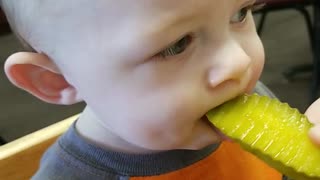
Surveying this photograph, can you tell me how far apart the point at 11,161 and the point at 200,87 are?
42 centimetres

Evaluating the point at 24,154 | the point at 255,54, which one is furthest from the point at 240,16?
the point at 24,154

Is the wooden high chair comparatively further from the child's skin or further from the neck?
the child's skin

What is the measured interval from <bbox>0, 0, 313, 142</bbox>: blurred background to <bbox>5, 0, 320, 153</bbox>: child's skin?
1.60 metres

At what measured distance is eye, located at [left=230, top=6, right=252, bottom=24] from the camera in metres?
0.57

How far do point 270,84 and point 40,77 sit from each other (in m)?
1.98

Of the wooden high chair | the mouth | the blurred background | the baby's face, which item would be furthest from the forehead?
the blurred background

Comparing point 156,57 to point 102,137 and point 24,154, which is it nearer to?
point 102,137

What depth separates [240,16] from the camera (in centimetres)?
58

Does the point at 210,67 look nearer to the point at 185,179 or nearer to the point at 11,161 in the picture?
the point at 185,179

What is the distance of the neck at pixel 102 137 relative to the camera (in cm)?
69

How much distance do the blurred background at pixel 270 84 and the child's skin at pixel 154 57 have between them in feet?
5.25

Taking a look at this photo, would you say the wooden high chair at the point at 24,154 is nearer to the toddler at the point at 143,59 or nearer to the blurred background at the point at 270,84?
the toddler at the point at 143,59

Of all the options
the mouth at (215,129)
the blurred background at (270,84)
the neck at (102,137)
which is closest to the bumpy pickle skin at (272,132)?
the mouth at (215,129)

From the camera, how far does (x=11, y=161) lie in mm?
868
